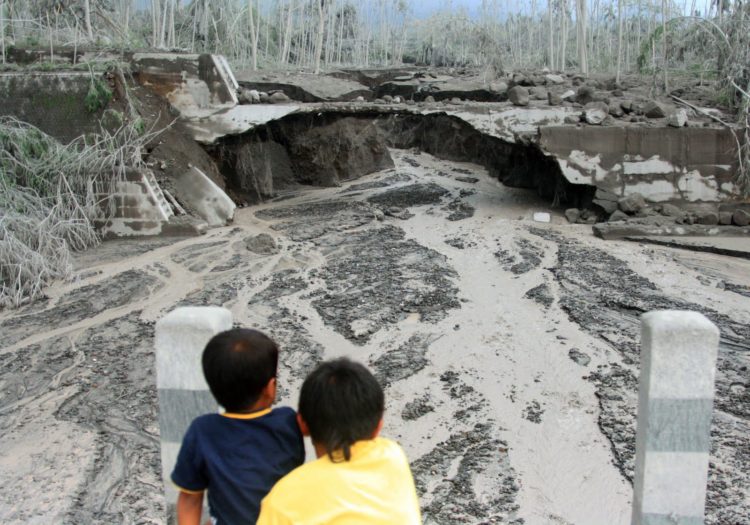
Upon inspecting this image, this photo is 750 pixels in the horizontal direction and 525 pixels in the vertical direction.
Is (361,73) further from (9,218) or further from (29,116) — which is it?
(9,218)

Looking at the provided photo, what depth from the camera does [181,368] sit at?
2576 mm

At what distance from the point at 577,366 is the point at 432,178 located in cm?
1070

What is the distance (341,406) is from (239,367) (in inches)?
13.1

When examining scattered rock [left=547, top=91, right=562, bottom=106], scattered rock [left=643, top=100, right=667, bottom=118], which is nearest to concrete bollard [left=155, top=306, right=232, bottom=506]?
scattered rock [left=547, top=91, right=562, bottom=106]

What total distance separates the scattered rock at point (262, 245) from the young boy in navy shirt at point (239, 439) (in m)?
7.36

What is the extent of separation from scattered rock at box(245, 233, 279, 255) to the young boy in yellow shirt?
7.56m

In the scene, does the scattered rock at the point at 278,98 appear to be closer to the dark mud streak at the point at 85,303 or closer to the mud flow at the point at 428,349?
the mud flow at the point at 428,349

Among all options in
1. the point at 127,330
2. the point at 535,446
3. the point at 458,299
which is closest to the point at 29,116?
the point at 127,330

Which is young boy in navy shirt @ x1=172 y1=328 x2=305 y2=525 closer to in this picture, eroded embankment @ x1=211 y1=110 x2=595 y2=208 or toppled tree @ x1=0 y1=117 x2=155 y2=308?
toppled tree @ x1=0 y1=117 x2=155 y2=308

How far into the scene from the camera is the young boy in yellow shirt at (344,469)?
1.79 meters

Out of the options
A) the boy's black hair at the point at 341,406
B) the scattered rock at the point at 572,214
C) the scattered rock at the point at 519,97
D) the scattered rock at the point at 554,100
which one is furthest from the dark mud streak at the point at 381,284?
the boy's black hair at the point at 341,406

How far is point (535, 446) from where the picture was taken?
470 centimetres

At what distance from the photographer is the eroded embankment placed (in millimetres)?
12016

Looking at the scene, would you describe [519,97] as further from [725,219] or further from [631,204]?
[725,219]
